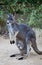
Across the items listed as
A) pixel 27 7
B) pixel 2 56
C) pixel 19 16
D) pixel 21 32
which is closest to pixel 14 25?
pixel 21 32

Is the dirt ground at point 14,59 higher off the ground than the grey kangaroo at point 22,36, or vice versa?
the grey kangaroo at point 22,36

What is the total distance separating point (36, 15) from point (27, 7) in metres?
0.66

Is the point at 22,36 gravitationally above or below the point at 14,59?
above

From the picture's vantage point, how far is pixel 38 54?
19.2ft

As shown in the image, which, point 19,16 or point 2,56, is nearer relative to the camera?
point 2,56

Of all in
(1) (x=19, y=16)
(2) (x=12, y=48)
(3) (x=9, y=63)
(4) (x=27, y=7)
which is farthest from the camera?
(1) (x=19, y=16)

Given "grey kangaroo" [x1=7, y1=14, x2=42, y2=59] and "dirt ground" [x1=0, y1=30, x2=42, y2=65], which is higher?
"grey kangaroo" [x1=7, y1=14, x2=42, y2=59]

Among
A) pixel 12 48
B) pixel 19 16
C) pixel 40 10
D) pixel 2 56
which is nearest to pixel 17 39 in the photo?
pixel 2 56

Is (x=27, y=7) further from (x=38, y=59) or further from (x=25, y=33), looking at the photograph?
(x=38, y=59)

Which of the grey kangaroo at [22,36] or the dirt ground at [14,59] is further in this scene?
the grey kangaroo at [22,36]

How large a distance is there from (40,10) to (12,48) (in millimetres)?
1294

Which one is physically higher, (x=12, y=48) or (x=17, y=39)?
(x=17, y=39)

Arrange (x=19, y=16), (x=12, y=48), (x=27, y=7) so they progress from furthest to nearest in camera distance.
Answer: (x=19, y=16) < (x=27, y=7) < (x=12, y=48)

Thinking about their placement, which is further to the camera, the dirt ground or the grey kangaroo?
the grey kangaroo
